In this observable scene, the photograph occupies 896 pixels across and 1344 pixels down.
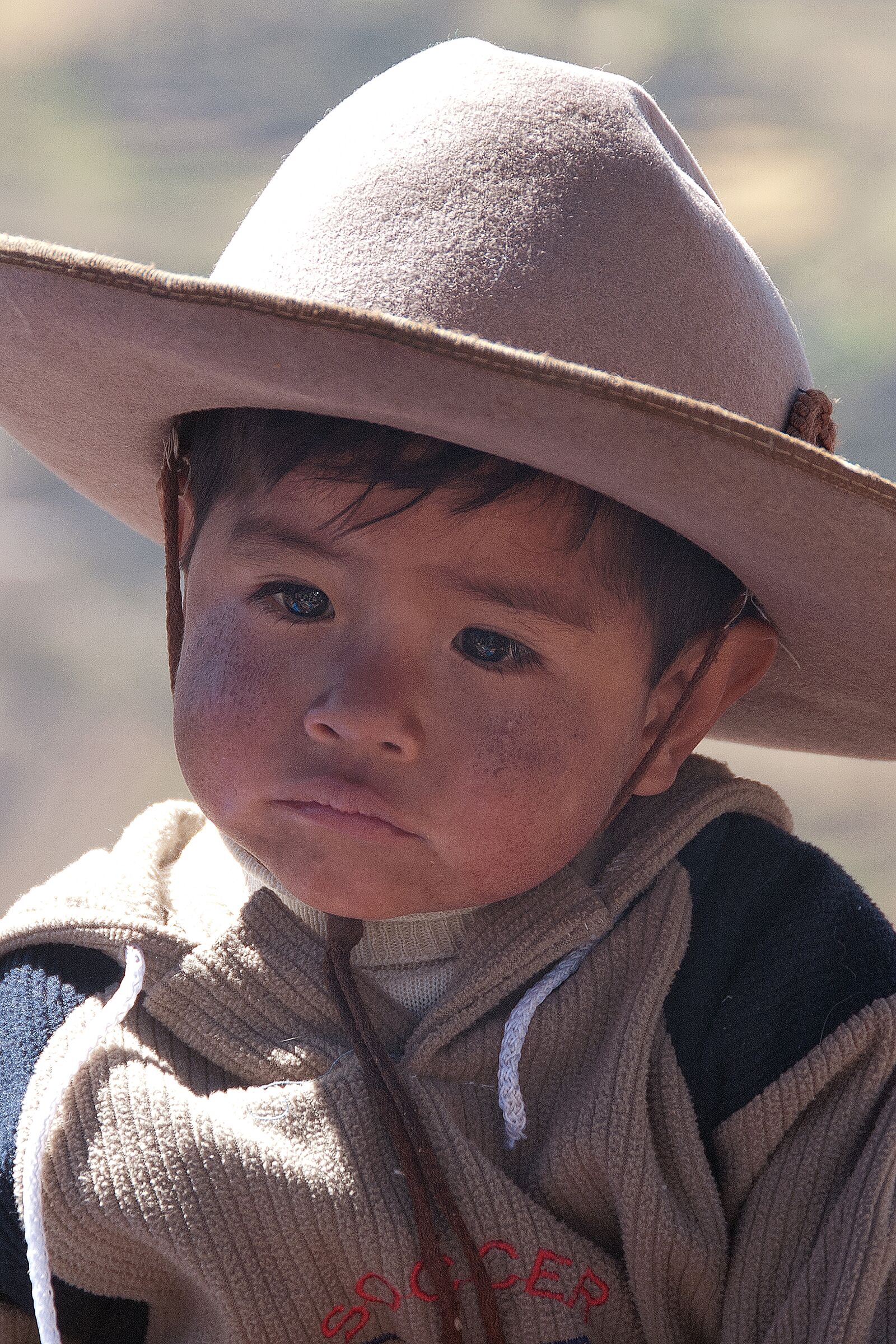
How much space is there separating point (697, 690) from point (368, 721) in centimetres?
36

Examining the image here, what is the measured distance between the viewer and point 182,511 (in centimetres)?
130

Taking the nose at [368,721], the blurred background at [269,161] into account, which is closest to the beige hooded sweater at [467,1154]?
the nose at [368,721]

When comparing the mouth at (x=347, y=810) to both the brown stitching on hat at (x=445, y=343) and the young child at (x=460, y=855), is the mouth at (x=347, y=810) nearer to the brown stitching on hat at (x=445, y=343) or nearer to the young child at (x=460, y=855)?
the young child at (x=460, y=855)

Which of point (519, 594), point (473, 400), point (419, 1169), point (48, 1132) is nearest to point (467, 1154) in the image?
point (419, 1169)

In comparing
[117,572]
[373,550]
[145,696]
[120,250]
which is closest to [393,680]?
[373,550]

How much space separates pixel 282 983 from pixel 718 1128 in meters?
0.36

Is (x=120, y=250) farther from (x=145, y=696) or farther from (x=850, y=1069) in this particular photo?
(x=850, y=1069)

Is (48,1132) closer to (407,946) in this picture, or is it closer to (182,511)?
(407,946)

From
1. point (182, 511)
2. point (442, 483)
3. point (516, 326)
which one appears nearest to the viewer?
point (516, 326)

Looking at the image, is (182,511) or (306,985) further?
(182,511)

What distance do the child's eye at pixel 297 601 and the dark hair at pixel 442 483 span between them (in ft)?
0.23

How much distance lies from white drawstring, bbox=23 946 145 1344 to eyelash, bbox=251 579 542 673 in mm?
294

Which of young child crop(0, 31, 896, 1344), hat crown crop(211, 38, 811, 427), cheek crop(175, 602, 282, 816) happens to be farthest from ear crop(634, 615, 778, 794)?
cheek crop(175, 602, 282, 816)

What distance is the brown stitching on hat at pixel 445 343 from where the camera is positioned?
2.64 feet
